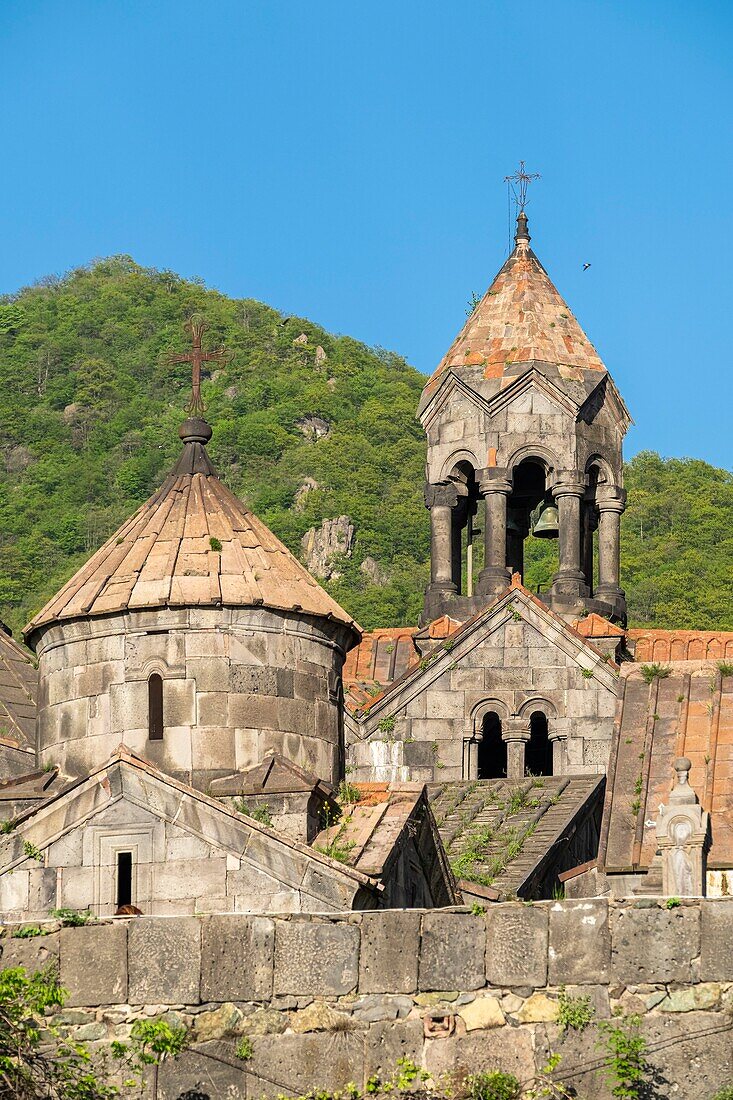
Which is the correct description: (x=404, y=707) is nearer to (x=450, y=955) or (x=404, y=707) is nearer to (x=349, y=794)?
(x=349, y=794)

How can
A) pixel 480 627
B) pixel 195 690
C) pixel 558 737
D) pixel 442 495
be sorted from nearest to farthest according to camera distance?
pixel 195 690 → pixel 558 737 → pixel 480 627 → pixel 442 495

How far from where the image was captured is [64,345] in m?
78.1

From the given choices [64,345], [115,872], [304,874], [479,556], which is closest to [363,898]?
[304,874]

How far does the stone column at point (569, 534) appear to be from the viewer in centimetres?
3350

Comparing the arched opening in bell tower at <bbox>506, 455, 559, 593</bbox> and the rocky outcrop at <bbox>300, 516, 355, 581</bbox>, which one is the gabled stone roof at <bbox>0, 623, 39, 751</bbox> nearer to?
the arched opening in bell tower at <bbox>506, 455, 559, 593</bbox>

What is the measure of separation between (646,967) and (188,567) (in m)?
8.13

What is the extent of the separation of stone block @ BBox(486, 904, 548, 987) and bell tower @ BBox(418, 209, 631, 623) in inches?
770

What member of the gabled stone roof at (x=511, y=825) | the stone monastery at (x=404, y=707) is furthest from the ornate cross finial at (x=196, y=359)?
the gabled stone roof at (x=511, y=825)

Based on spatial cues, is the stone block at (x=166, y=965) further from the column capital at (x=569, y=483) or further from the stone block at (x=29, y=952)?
the column capital at (x=569, y=483)

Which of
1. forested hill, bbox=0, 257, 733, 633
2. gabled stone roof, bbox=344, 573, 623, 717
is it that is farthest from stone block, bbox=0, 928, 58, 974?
forested hill, bbox=0, 257, 733, 633

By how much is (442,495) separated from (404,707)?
328 cm

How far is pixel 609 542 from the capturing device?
34062mm

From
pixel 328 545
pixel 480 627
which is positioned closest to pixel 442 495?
pixel 480 627

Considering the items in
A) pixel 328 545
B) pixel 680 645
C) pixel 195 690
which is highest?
pixel 328 545
